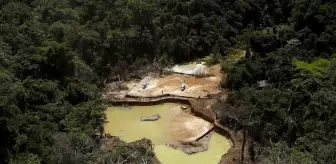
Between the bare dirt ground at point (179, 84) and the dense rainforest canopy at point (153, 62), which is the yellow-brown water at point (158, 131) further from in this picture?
the dense rainforest canopy at point (153, 62)

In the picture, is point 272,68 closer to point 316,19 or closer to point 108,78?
point 316,19

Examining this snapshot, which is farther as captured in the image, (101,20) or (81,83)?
(101,20)

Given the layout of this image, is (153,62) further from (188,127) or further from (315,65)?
(315,65)

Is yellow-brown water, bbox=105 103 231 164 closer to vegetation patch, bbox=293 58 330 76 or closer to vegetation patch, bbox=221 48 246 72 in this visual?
vegetation patch, bbox=221 48 246 72

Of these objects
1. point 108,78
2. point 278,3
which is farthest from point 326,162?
point 278,3

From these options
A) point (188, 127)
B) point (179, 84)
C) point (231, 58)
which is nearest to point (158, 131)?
point (188, 127)

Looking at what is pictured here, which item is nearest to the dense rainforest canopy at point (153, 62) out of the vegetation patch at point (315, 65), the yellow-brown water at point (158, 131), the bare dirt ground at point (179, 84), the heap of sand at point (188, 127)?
the vegetation patch at point (315, 65)
